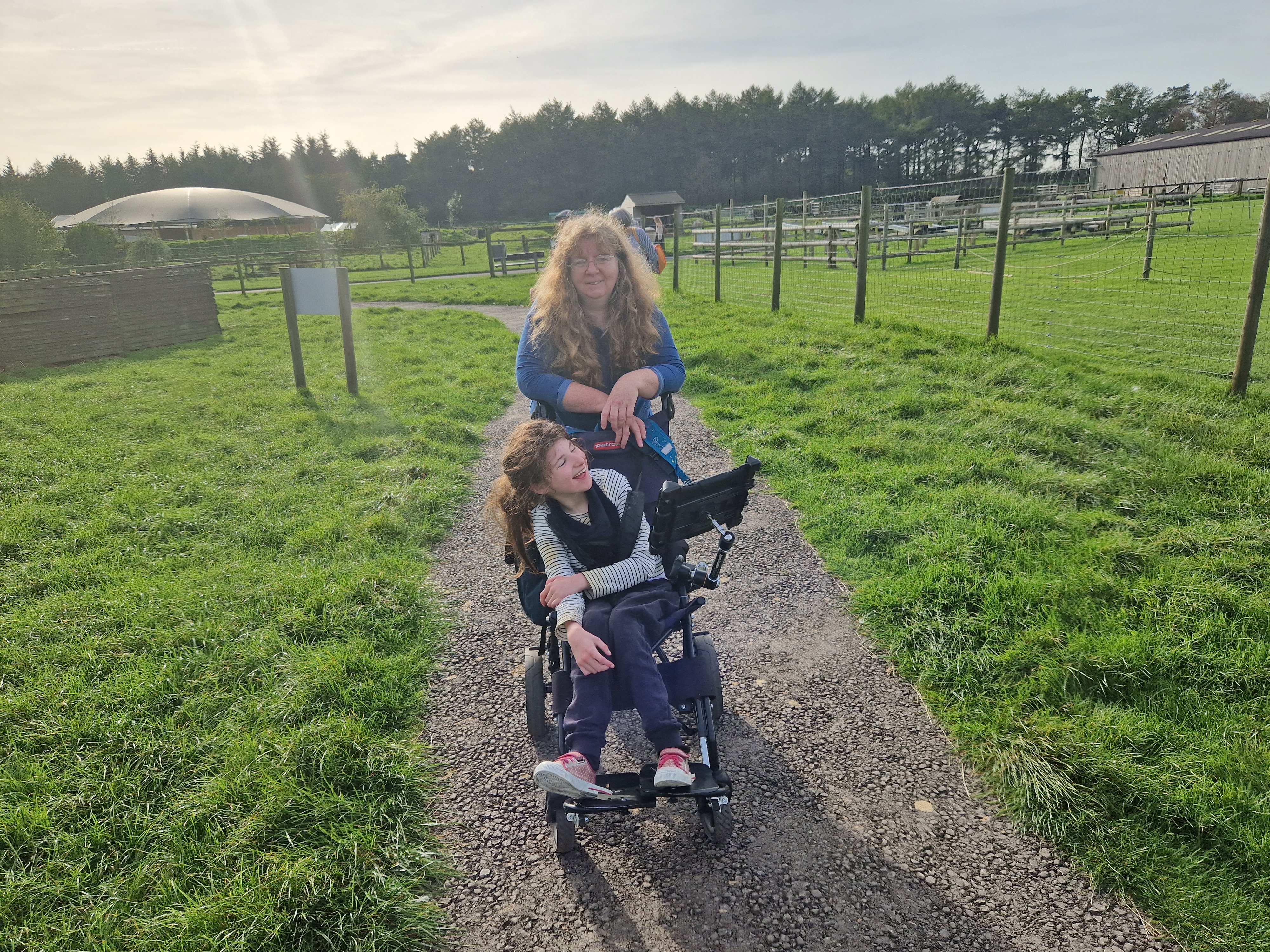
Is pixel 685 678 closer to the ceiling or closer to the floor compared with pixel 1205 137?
closer to the floor

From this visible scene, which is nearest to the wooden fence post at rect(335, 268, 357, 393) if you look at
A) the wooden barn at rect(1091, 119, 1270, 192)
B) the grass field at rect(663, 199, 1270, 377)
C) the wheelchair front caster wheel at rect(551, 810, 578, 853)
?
the grass field at rect(663, 199, 1270, 377)

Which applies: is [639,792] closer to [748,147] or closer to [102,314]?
[102,314]

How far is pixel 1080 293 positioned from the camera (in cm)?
1257

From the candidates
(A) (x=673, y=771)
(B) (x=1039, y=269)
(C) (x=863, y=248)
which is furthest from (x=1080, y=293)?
(A) (x=673, y=771)

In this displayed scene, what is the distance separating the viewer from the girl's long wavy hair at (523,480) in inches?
101

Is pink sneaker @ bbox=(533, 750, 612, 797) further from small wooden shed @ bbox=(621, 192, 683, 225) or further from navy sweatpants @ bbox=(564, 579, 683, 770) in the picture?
small wooden shed @ bbox=(621, 192, 683, 225)

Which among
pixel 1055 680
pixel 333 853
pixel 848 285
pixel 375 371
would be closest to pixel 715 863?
pixel 333 853

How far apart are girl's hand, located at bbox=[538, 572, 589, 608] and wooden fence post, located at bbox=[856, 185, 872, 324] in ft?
27.8

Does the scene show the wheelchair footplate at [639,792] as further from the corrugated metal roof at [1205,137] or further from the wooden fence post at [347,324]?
the corrugated metal roof at [1205,137]

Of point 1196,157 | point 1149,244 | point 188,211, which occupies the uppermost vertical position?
point 1196,157

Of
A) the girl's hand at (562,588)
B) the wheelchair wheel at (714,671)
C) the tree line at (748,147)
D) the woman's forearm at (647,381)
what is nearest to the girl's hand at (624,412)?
the woman's forearm at (647,381)

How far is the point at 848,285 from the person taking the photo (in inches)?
617

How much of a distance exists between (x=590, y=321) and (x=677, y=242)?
1382cm

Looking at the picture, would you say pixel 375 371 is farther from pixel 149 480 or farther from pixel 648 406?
pixel 648 406
